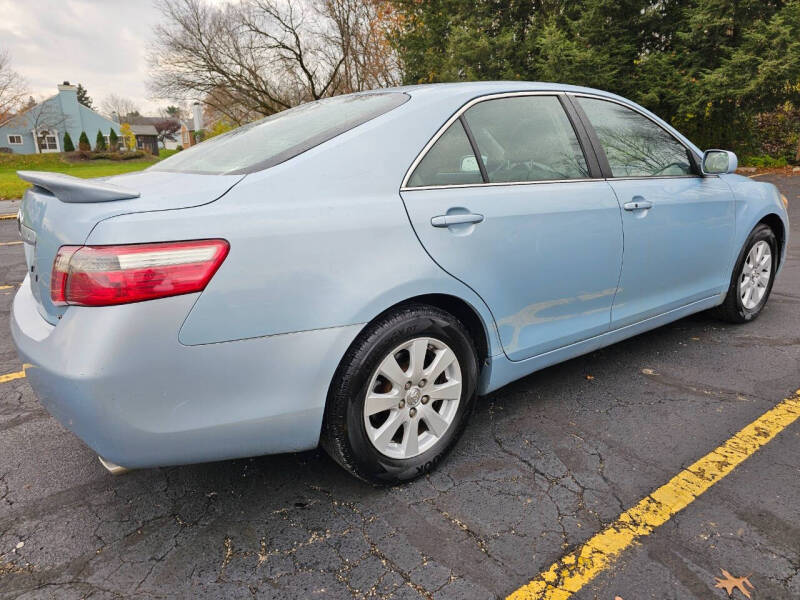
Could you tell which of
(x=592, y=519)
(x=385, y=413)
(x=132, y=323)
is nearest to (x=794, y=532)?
(x=592, y=519)

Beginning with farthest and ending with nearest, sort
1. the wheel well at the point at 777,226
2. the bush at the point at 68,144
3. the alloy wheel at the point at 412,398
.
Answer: the bush at the point at 68,144, the wheel well at the point at 777,226, the alloy wheel at the point at 412,398

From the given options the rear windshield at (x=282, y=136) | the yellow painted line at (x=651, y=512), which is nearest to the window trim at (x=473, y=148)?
the rear windshield at (x=282, y=136)

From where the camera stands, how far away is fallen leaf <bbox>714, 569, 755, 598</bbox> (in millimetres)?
1672

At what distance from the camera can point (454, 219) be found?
2.17 metres

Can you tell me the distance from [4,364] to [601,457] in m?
3.56

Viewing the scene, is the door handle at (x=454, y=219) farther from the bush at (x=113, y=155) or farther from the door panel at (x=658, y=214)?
the bush at (x=113, y=155)

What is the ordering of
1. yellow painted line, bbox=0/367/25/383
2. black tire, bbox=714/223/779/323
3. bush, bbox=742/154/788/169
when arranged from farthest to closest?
bush, bbox=742/154/788/169, black tire, bbox=714/223/779/323, yellow painted line, bbox=0/367/25/383

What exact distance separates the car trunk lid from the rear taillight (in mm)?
82

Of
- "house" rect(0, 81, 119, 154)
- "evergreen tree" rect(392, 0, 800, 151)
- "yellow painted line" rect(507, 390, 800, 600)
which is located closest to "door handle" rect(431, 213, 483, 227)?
"yellow painted line" rect(507, 390, 800, 600)

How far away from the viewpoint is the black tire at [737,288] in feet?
12.3

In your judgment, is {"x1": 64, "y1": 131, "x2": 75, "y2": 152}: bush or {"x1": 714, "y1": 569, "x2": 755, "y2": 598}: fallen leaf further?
{"x1": 64, "y1": 131, "x2": 75, "y2": 152}: bush

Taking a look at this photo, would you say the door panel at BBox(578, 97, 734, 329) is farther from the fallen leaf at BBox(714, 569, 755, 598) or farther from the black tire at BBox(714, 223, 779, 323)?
the fallen leaf at BBox(714, 569, 755, 598)

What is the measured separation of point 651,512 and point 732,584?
360mm

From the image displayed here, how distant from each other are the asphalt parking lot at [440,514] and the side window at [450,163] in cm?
104
